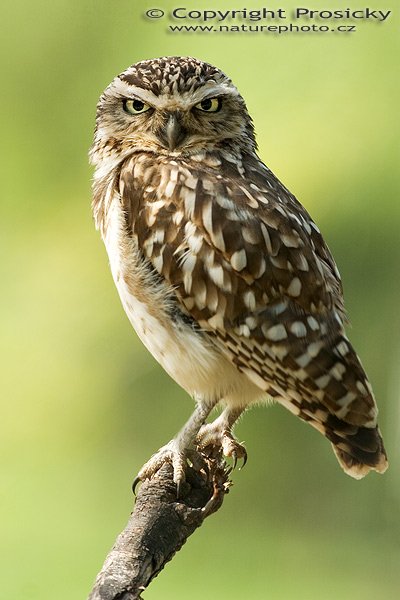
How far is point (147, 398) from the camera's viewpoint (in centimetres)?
325

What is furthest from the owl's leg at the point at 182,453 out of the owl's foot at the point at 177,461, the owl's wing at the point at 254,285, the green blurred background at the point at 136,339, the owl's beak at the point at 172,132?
the green blurred background at the point at 136,339

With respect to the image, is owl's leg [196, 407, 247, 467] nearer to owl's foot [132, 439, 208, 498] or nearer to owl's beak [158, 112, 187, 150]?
owl's foot [132, 439, 208, 498]

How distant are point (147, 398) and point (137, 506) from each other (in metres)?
1.62

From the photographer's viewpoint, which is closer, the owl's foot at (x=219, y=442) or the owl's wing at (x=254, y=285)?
the owl's wing at (x=254, y=285)

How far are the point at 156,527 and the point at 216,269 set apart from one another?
47cm

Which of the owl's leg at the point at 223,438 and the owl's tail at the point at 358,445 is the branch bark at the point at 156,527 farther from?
the owl's tail at the point at 358,445

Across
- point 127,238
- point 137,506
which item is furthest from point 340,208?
point 137,506

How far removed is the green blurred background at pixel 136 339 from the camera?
291 cm

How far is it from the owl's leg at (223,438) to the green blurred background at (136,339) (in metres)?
1.18

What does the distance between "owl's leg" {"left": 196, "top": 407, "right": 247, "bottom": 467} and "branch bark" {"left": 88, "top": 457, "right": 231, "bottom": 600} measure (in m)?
0.04

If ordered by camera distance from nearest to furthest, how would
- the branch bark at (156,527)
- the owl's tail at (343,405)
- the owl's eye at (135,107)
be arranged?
the branch bark at (156,527) < the owl's tail at (343,405) < the owl's eye at (135,107)

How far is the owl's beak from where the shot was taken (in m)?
1.74

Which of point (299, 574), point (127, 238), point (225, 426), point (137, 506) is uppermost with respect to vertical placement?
point (127, 238)

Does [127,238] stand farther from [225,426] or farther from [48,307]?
[48,307]
